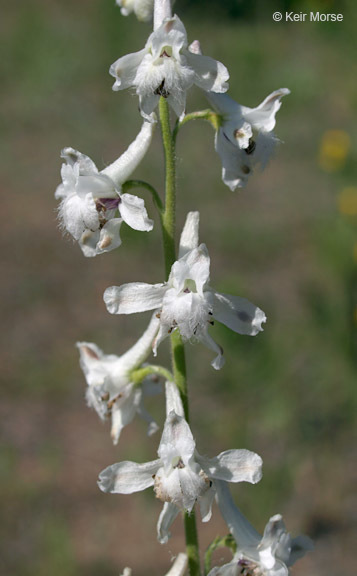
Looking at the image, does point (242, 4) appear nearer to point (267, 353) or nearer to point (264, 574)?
point (267, 353)

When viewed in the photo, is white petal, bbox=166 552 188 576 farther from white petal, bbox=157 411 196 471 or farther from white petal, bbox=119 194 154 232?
white petal, bbox=119 194 154 232

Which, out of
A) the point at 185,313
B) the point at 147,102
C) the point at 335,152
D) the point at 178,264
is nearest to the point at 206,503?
the point at 185,313

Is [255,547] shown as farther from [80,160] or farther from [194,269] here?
[80,160]

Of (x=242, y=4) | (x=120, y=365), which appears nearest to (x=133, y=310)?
(x=120, y=365)

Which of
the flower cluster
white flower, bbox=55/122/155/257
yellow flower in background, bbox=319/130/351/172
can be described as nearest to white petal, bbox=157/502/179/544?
the flower cluster

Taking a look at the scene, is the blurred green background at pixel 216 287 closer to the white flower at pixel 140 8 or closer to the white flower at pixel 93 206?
the white flower at pixel 93 206

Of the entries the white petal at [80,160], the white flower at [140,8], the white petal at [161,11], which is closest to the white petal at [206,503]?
the white petal at [80,160]
